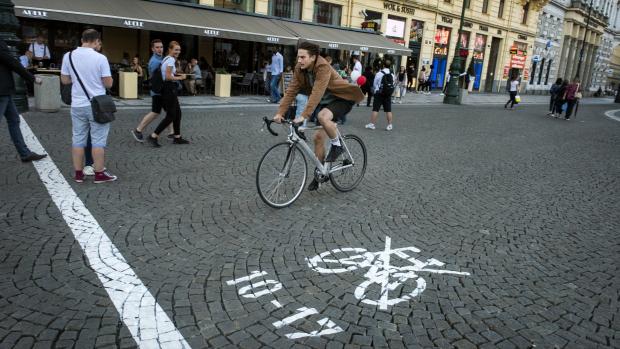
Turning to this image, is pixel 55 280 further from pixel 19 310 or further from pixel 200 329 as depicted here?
pixel 200 329

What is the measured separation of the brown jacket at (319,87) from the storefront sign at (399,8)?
23621mm

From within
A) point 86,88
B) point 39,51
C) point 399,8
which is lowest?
point 86,88

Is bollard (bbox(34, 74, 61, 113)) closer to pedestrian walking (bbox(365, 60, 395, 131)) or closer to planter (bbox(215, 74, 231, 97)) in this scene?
planter (bbox(215, 74, 231, 97))

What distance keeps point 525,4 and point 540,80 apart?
10.6 meters

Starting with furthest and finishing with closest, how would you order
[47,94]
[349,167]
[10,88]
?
1. [47,94]
2. [349,167]
3. [10,88]

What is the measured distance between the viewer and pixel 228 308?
9.99 feet

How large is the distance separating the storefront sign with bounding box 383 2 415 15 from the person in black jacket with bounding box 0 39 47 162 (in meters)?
24.2

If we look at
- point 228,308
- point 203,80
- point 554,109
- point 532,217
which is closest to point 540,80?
point 554,109

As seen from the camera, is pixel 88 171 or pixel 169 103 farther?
pixel 169 103

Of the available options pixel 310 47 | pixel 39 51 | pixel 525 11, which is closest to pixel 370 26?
pixel 39 51

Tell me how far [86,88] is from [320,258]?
3512 millimetres

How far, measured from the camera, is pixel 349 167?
600 cm

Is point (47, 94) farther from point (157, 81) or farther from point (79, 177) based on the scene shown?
point (79, 177)

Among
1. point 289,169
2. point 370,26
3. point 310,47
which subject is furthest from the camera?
point 370,26
